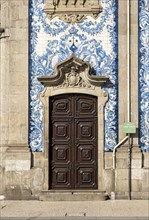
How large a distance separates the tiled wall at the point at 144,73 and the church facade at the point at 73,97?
0.08 ft

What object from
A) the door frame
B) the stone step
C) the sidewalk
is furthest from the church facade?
the sidewalk

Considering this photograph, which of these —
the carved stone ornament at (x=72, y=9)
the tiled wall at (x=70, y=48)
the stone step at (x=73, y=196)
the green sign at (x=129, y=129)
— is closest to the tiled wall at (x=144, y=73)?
the green sign at (x=129, y=129)

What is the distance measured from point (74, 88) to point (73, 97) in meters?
0.25

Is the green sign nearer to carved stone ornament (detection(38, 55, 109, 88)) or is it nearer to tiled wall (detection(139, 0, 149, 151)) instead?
tiled wall (detection(139, 0, 149, 151))

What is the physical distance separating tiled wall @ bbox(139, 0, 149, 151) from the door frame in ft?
3.05

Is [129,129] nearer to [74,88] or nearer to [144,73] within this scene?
[144,73]

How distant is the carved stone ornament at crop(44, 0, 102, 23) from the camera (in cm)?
1573

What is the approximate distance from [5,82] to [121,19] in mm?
3412

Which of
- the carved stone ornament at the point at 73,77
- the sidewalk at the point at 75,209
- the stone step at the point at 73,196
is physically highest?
the carved stone ornament at the point at 73,77

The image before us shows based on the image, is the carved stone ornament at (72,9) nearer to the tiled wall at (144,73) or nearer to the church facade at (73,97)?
the church facade at (73,97)

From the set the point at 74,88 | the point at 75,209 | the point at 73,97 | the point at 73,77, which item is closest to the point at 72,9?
the point at 73,77

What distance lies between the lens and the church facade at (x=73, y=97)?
15523 mm

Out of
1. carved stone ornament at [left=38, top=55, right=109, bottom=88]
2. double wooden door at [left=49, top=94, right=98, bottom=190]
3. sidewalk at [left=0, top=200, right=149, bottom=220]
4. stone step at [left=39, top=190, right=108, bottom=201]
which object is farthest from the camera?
double wooden door at [left=49, top=94, right=98, bottom=190]

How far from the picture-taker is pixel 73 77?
1559 centimetres
